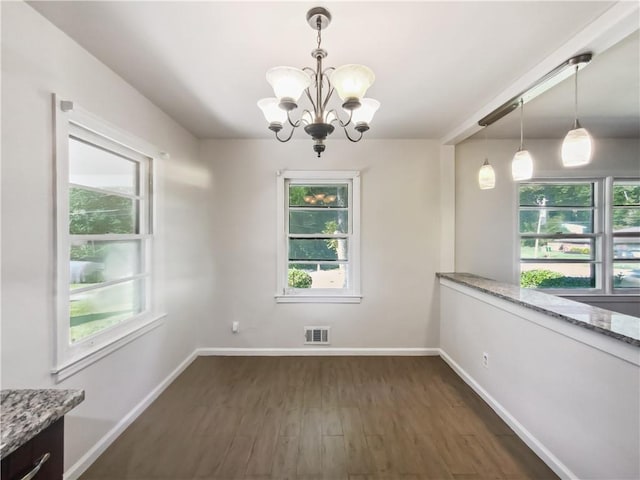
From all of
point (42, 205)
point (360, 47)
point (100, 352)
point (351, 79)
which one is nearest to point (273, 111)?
point (351, 79)

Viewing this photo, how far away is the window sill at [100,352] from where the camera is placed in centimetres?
160

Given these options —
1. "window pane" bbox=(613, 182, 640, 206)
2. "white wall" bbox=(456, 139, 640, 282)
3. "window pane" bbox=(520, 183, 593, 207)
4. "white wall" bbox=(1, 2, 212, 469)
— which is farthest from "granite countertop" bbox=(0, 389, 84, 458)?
"window pane" bbox=(613, 182, 640, 206)

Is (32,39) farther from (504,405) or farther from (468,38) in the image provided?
(504,405)

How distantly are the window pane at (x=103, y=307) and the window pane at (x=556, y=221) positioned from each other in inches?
164

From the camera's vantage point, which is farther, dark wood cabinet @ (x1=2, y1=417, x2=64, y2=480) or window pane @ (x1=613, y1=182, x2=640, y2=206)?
window pane @ (x1=613, y1=182, x2=640, y2=206)

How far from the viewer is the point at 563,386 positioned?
172cm

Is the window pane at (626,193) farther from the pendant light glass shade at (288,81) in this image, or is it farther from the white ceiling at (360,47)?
→ the pendant light glass shade at (288,81)

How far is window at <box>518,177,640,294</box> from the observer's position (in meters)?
3.48

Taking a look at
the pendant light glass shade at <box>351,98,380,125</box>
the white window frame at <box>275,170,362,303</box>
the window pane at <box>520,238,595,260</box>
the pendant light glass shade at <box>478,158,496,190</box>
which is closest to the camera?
the pendant light glass shade at <box>351,98,380,125</box>

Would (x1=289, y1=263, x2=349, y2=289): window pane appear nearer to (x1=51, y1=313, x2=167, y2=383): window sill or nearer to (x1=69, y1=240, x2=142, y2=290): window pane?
(x1=51, y1=313, x2=167, y2=383): window sill

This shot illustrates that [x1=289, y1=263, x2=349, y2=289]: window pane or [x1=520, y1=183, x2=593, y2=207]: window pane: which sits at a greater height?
[x1=520, y1=183, x2=593, y2=207]: window pane

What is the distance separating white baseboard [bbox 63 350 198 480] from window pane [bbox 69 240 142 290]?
3.37 ft

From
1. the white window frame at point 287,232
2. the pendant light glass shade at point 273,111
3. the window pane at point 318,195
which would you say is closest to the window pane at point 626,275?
the white window frame at point 287,232

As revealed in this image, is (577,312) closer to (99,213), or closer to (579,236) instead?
(579,236)
